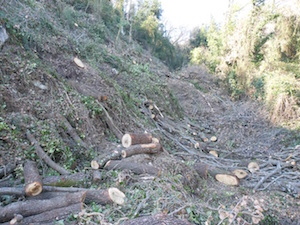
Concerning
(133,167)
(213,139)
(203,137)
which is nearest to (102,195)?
(133,167)

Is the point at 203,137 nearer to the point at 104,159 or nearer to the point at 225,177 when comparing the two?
the point at 225,177

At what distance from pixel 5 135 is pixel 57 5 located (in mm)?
8305

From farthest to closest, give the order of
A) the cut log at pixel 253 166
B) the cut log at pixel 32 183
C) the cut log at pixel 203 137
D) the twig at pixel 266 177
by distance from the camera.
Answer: the cut log at pixel 203 137, the cut log at pixel 253 166, the twig at pixel 266 177, the cut log at pixel 32 183

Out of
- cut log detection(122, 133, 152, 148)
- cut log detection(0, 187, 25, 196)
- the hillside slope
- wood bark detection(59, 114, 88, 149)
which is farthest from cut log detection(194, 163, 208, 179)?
cut log detection(0, 187, 25, 196)

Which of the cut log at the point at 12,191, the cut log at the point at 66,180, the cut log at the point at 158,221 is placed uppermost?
the cut log at the point at 158,221

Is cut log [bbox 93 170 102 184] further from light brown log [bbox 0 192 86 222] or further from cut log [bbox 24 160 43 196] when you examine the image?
cut log [bbox 24 160 43 196]

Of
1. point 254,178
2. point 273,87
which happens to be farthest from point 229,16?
point 254,178

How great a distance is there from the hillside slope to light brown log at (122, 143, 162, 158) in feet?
0.63

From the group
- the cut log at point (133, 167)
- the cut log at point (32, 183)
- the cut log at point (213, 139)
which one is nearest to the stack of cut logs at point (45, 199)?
the cut log at point (32, 183)

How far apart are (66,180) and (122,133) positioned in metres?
2.59

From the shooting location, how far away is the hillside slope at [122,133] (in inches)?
137

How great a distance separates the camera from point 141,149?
16.1 ft

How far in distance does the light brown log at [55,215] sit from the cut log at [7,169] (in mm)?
1011

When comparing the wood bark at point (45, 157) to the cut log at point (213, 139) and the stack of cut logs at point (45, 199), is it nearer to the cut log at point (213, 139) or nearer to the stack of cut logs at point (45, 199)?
the stack of cut logs at point (45, 199)
